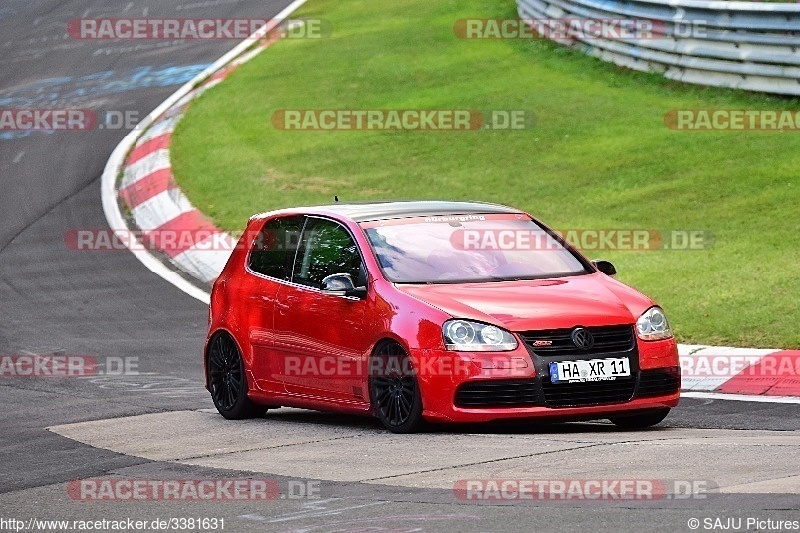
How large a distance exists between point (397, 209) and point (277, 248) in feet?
3.21

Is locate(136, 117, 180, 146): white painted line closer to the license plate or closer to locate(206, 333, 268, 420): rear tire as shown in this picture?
locate(206, 333, 268, 420): rear tire

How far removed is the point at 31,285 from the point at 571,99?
879cm

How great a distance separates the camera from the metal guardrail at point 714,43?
19.6 m

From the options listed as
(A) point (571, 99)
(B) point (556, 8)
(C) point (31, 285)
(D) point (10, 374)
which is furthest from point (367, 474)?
(B) point (556, 8)

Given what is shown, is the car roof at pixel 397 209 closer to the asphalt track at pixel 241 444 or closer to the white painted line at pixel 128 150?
the asphalt track at pixel 241 444

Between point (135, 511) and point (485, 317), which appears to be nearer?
point (135, 511)

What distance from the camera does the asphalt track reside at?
7133 mm

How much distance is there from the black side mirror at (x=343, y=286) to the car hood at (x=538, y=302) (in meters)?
0.30

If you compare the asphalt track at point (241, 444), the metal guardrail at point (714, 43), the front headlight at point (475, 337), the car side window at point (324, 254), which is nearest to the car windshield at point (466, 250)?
the car side window at point (324, 254)

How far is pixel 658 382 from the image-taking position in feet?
32.0

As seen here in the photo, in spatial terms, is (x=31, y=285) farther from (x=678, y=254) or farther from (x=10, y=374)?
(x=678, y=254)

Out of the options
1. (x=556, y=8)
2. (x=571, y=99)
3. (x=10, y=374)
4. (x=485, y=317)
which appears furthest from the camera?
(x=556, y=8)

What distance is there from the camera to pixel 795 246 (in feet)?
49.0

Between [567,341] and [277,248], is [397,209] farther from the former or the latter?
[567,341]
